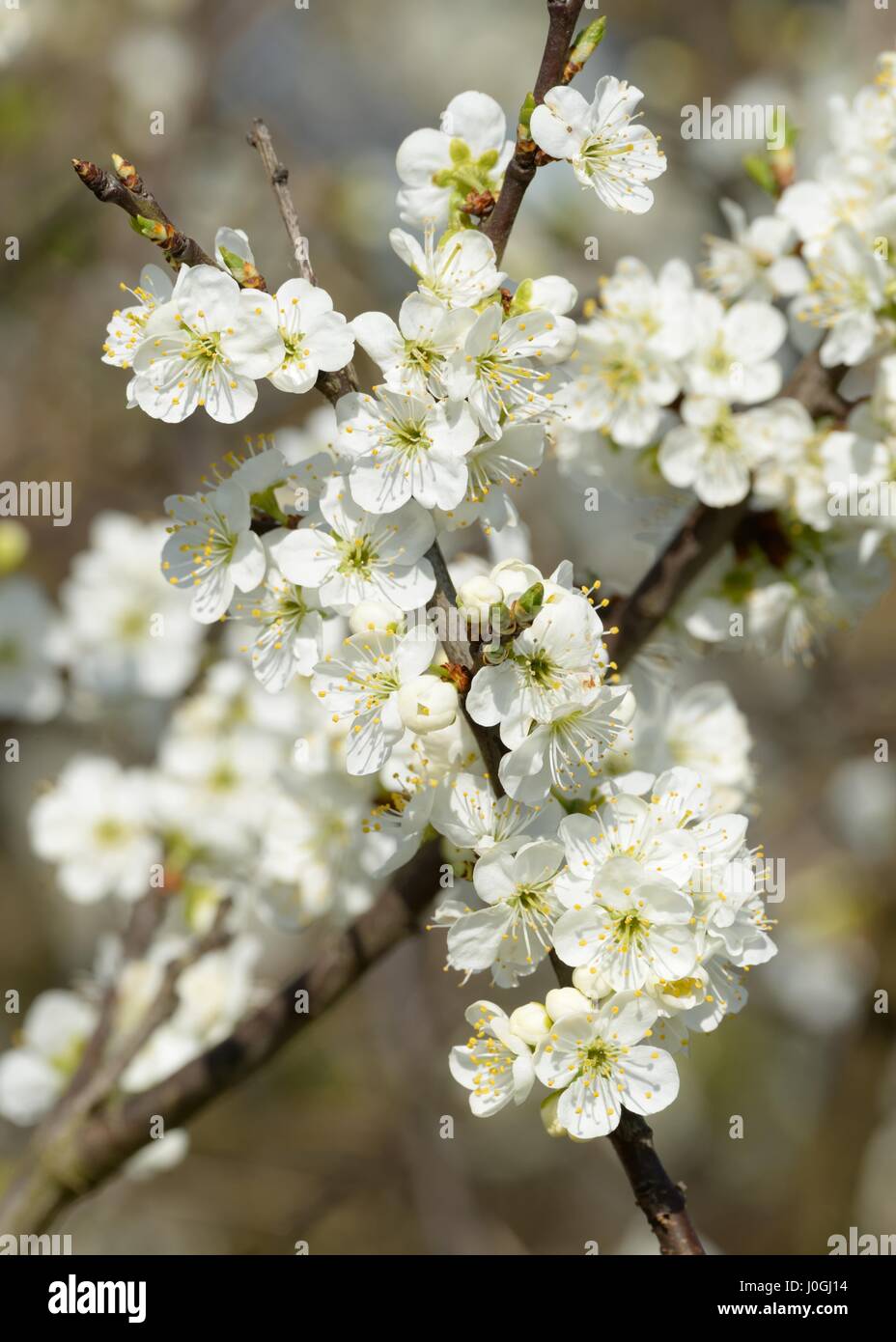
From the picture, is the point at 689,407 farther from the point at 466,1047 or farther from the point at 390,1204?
the point at 390,1204

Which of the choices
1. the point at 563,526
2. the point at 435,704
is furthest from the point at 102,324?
the point at 435,704

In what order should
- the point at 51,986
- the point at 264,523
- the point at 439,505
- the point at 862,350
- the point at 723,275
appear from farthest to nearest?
1. the point at 51,986
2. the point at 723,275
3. the point at 862,350
4. the point at 264,523
5. the point at 439,505

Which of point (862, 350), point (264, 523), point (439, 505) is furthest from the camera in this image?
point (862, 350)

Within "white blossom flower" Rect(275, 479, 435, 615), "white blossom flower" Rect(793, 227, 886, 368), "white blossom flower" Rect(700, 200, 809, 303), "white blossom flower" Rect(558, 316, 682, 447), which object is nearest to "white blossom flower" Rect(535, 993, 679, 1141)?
"white blossom flower" Rect(275, 479, 435, 615)

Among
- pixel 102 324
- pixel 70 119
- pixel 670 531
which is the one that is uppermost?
pixel 70 119

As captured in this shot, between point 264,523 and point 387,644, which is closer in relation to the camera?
point 387,644

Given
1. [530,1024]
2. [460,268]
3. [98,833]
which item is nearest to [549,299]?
[460,268]

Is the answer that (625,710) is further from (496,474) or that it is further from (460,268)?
(460,268)

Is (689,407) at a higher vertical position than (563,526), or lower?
lower
